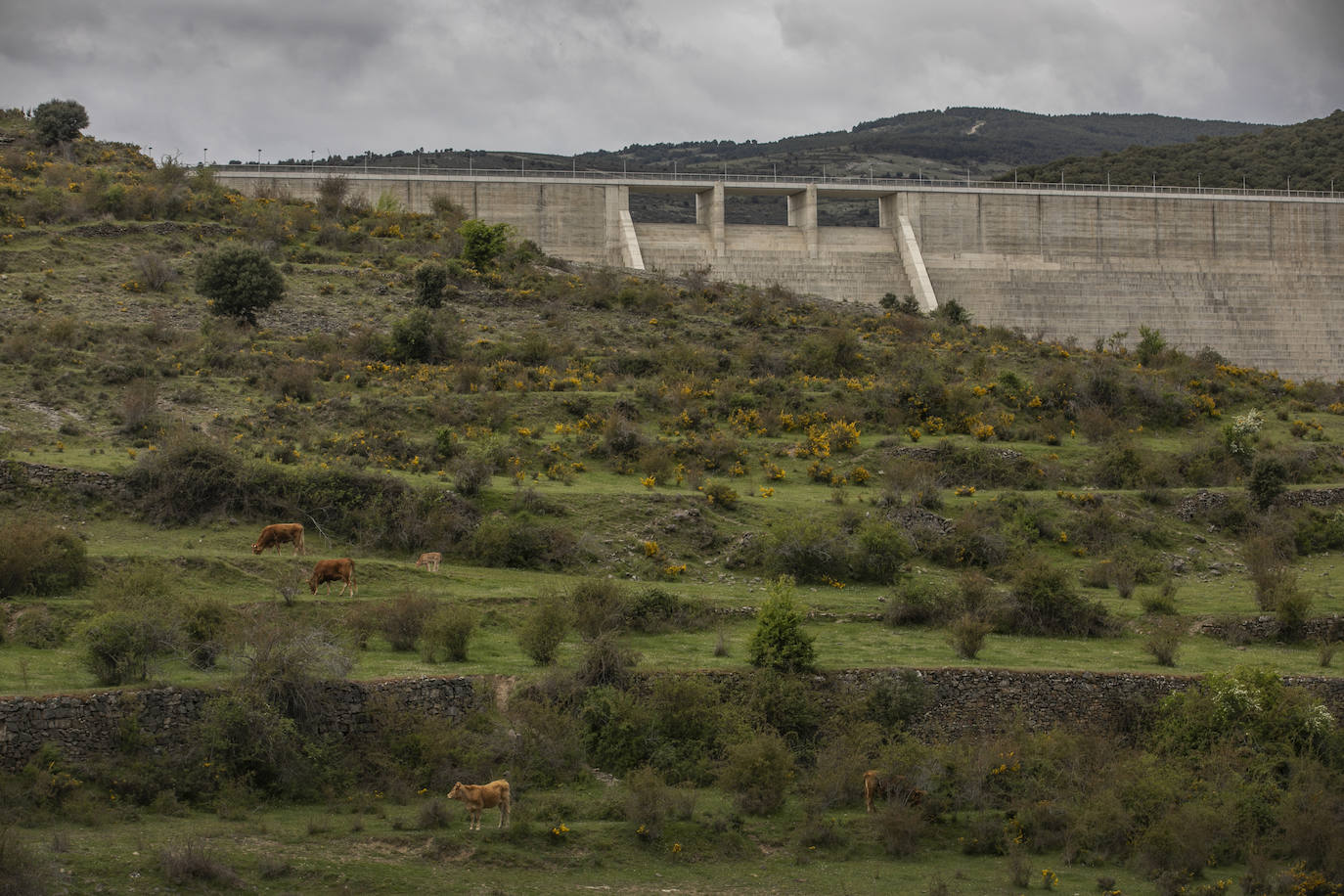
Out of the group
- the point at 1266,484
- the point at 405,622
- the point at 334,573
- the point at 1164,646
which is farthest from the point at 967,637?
the point at 1266,484

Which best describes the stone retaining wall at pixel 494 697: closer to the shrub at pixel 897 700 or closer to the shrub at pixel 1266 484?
the shrub at pixel 897 700

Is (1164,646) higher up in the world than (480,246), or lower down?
lower down

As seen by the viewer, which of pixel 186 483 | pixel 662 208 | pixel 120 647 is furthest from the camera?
pixel 662 208

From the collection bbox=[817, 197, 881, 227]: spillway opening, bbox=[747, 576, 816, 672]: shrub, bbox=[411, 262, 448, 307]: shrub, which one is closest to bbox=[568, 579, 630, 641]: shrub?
bbox=[747, 576, 816, 672]: shrub

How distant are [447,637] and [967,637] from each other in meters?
8.68

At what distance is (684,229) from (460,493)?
125ft

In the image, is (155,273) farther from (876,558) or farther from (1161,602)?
(1161,602)

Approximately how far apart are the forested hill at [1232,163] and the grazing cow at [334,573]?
233 ft

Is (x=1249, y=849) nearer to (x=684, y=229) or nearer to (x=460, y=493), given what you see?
(x=460, y=493)

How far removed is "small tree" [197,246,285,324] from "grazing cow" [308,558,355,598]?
22.8 metres

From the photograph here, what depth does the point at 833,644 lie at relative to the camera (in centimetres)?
2616

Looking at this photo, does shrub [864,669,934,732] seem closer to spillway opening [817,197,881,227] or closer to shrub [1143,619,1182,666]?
shrub [1143,619,1182,666]

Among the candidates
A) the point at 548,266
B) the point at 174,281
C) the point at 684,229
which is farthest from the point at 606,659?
the point at 684,229

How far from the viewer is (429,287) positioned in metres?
50.8
